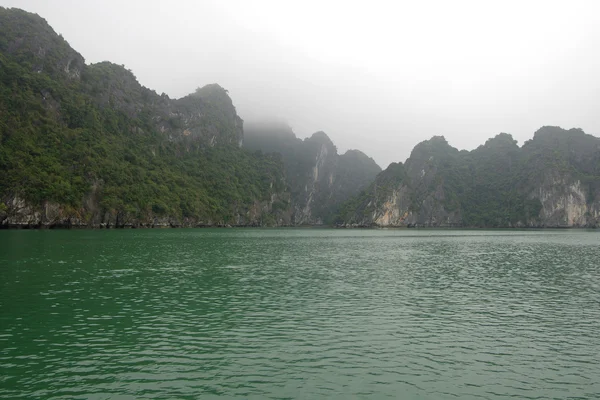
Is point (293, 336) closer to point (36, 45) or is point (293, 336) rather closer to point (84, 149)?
point (84, 149)

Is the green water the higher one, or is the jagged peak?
the jagged peak

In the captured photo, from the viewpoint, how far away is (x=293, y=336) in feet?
48.6

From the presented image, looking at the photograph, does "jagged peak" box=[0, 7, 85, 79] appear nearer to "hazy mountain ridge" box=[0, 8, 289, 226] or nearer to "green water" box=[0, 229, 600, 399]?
"hazy mountain ridge" box=[0, 8, 289, 226]

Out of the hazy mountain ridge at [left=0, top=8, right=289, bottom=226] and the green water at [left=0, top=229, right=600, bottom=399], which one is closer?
the green water at [left=0, top=229, right=600, bottom=399]

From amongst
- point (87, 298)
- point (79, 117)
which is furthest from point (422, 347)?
point (79, 117)

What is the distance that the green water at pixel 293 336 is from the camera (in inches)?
409

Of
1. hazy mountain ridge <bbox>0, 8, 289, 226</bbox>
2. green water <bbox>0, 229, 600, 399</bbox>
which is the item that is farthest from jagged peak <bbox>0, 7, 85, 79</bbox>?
green water <bbox>0, 229, 600, 399</bbox>

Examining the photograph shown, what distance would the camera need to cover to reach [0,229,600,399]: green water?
409 inches

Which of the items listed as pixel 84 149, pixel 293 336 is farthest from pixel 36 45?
pixel 293 336

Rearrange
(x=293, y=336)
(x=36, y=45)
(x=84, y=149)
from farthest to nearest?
(x=36, y=45) < (x=84, y=149) < (x=293, y=336)

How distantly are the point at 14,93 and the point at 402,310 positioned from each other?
128348 mm

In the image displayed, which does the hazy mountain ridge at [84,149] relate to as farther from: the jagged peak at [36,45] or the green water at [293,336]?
the green water at [293,336]

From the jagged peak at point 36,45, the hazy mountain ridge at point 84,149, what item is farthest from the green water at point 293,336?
the jagged peak at point 36,45

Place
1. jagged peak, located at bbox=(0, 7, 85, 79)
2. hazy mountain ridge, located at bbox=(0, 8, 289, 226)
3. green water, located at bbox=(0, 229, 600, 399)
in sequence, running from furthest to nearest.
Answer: jagged peak, located at bbox=(0, 7, 85, 79) → hazy mountain ridge, located at bbox=(0, 8, 289, 226) → green water, located at bbox=(0, 229, 600, 399)
